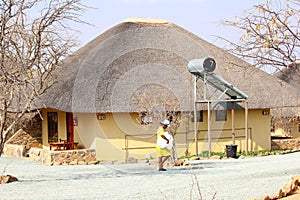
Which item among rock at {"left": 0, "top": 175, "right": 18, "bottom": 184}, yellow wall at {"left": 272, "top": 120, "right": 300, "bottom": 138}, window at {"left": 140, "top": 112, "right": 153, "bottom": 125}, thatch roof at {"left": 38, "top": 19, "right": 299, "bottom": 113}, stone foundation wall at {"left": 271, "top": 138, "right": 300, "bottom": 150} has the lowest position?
rock at {"left": 0, "top": 175, "right": 18, "bottom": 184}

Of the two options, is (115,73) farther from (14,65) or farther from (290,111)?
(290,111)

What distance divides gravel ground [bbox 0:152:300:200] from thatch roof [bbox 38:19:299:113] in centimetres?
415

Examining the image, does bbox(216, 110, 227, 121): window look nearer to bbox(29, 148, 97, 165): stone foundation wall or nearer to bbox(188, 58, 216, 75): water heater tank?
bbox(188, 58, 216, 75): water heater tank

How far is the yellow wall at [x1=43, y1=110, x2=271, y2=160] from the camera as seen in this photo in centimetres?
1936

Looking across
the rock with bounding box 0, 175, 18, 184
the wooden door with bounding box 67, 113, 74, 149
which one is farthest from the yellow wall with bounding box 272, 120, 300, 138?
the rock with bounding box 0, 175, 18, 184

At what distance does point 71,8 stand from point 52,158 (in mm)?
7199

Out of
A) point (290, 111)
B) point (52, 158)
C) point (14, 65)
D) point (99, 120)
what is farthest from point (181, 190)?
point (290, 111)

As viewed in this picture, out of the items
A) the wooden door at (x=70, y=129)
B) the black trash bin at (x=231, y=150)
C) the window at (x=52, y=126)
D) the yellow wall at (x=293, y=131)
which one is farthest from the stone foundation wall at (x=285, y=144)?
the window at (x=52, y=126)

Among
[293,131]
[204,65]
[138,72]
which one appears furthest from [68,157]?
[293,131]

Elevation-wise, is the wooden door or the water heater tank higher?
the water heater tank

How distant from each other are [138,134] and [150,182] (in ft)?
27.1

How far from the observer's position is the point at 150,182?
11.6 m

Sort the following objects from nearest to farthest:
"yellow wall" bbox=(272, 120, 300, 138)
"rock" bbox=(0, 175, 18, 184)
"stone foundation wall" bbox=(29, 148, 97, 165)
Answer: "rock" bbox=(0, 175, 18, 184) → "stone foundation wall" bbox=(29, 148, 97, 165) → "yellow wall" bbox=(272, 120, 300, 138)

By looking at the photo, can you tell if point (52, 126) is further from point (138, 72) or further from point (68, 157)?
point (68, 157)
